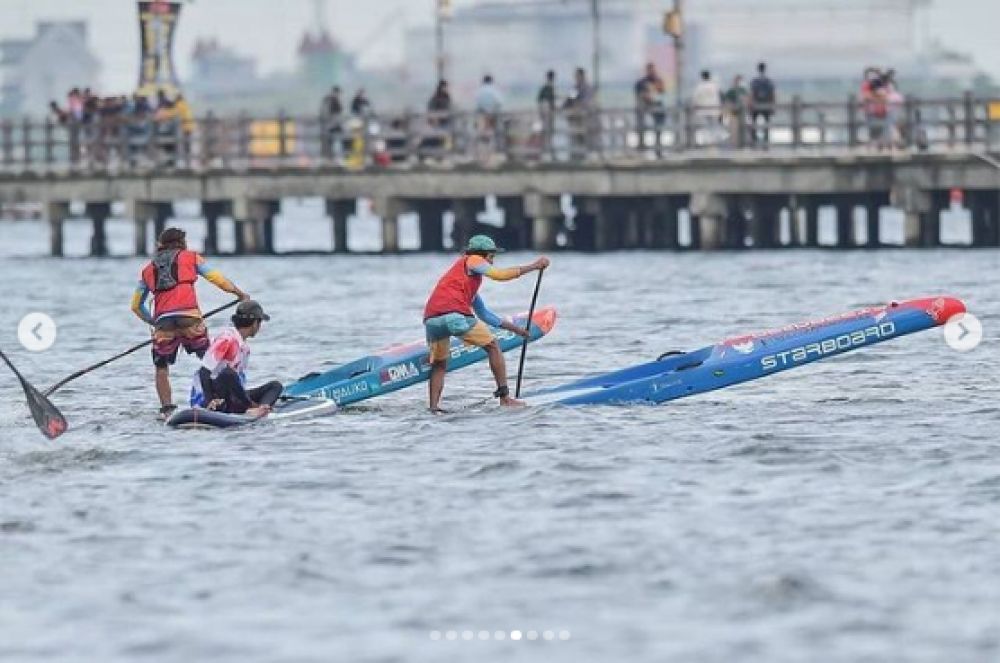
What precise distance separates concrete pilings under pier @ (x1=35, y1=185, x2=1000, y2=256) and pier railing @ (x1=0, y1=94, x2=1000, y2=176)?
0.68 m

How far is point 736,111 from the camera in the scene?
42.8m

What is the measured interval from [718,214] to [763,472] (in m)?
28.0

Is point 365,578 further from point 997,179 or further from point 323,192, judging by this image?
point 323,192

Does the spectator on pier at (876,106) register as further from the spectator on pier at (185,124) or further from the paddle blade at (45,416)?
the paddle blade at (45,416)

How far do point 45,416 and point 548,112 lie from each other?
83.1 ft

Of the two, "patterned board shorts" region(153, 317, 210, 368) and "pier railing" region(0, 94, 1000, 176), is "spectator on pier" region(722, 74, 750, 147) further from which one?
"patterned board shorts" region(153, 317, 210, 368)

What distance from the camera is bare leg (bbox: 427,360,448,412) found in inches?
822

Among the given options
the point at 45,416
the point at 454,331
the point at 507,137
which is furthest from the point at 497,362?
the point at 507,137

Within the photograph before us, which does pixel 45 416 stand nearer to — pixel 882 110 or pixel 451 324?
pixel 451 324

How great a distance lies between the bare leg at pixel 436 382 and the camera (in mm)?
20875

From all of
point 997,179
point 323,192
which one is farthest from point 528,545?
point 323,192

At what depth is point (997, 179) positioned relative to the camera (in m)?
42.1

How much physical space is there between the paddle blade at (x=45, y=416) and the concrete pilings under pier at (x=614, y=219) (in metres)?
25.2

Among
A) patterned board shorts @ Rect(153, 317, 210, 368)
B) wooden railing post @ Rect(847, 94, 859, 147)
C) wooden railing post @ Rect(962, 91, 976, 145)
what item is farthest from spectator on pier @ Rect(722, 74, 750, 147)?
Result: patterned board shorts @ Rect(153, 317, 210, 368)
